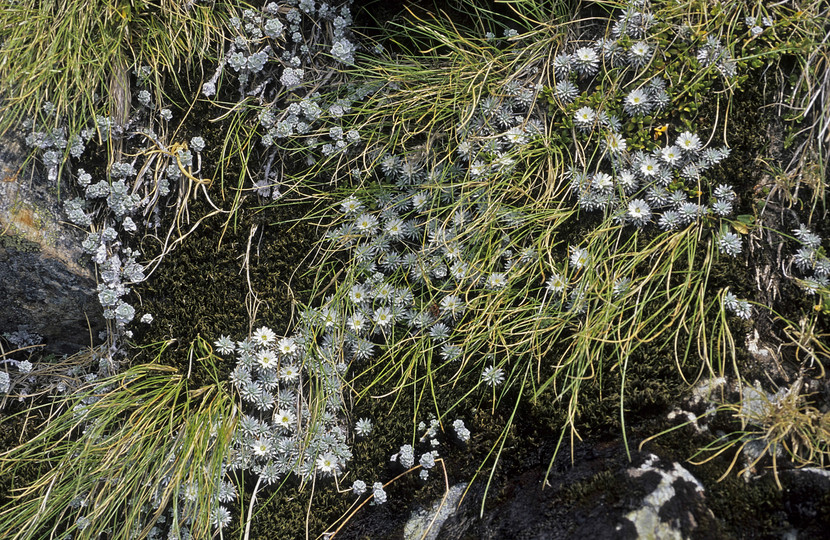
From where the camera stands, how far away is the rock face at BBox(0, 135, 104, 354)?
10.5ft

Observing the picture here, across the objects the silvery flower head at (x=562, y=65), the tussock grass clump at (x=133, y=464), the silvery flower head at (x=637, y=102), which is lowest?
the tussock grass clump at (x=133, y=464)

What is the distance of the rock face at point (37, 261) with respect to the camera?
3207 millimetres

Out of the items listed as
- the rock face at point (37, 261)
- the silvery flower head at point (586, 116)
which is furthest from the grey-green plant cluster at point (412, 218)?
the rock face at point (37, 261)

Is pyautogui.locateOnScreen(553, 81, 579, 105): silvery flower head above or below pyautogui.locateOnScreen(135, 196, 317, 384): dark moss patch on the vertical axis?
above

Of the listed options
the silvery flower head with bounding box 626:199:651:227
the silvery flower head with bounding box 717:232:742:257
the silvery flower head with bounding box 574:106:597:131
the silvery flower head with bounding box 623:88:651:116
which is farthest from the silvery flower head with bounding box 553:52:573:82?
the silvery flower head with bounding box 717:232:742:257

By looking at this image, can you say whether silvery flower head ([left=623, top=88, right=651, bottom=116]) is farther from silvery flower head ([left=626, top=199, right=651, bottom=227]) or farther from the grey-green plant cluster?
silvery flower head ([left=626, top=199, right=651, bottom=227])

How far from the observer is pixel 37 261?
3246 millimetres

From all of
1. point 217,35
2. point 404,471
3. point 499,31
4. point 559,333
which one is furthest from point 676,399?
point 217,35

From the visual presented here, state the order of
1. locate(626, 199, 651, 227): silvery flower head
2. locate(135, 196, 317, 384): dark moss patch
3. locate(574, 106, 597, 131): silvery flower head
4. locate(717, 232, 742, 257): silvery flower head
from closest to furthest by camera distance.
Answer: locate(717, 232, 742, 257): silvery flower head
locate(626, 199, 651, 227): silvery flower head
locate(574, 106, 597, 131): silvery flower head
locate(135, 196, 317, 384): dark moss patch

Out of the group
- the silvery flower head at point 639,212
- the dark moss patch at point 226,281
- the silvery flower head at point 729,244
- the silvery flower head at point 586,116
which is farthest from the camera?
the dark moss patch at point 226,281

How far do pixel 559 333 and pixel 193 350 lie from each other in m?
2.00

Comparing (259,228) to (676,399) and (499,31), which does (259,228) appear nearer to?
(499,31)

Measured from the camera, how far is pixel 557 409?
2.86 m

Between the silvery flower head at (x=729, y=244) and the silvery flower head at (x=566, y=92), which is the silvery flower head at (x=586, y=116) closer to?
the silvery flower head at (x=566, y=92)
